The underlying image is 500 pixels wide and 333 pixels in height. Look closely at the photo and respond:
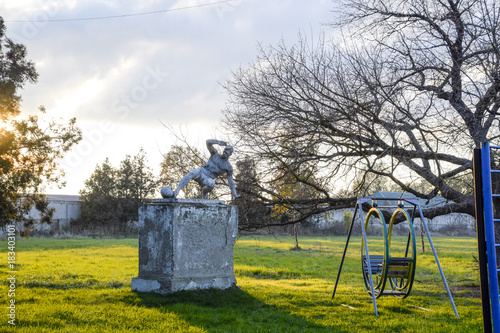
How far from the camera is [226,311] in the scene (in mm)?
7441

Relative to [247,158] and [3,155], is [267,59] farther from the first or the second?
[3,155]

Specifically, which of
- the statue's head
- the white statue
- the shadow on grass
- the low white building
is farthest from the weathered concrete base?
the low white building

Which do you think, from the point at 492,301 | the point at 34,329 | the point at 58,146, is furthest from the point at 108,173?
the point at 492,301

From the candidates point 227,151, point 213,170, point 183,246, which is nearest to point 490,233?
point 183,246

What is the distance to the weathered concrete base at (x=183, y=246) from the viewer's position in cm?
860

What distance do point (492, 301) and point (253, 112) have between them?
25.3ft

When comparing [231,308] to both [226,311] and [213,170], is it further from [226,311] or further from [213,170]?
[213,170]

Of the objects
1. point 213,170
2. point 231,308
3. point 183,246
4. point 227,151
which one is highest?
point 227,151

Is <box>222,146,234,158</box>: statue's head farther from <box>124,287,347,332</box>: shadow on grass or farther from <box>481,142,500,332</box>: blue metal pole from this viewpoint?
<box>481,142,500,332</box>: blue metal pole

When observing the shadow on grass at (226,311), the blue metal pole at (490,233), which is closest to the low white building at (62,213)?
the shadow on grass at (226,311)

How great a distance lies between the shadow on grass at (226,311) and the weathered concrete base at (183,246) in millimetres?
245

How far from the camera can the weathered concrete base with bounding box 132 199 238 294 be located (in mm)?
8602

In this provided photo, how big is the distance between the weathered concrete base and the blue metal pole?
611cm

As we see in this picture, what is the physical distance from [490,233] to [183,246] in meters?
6.29
